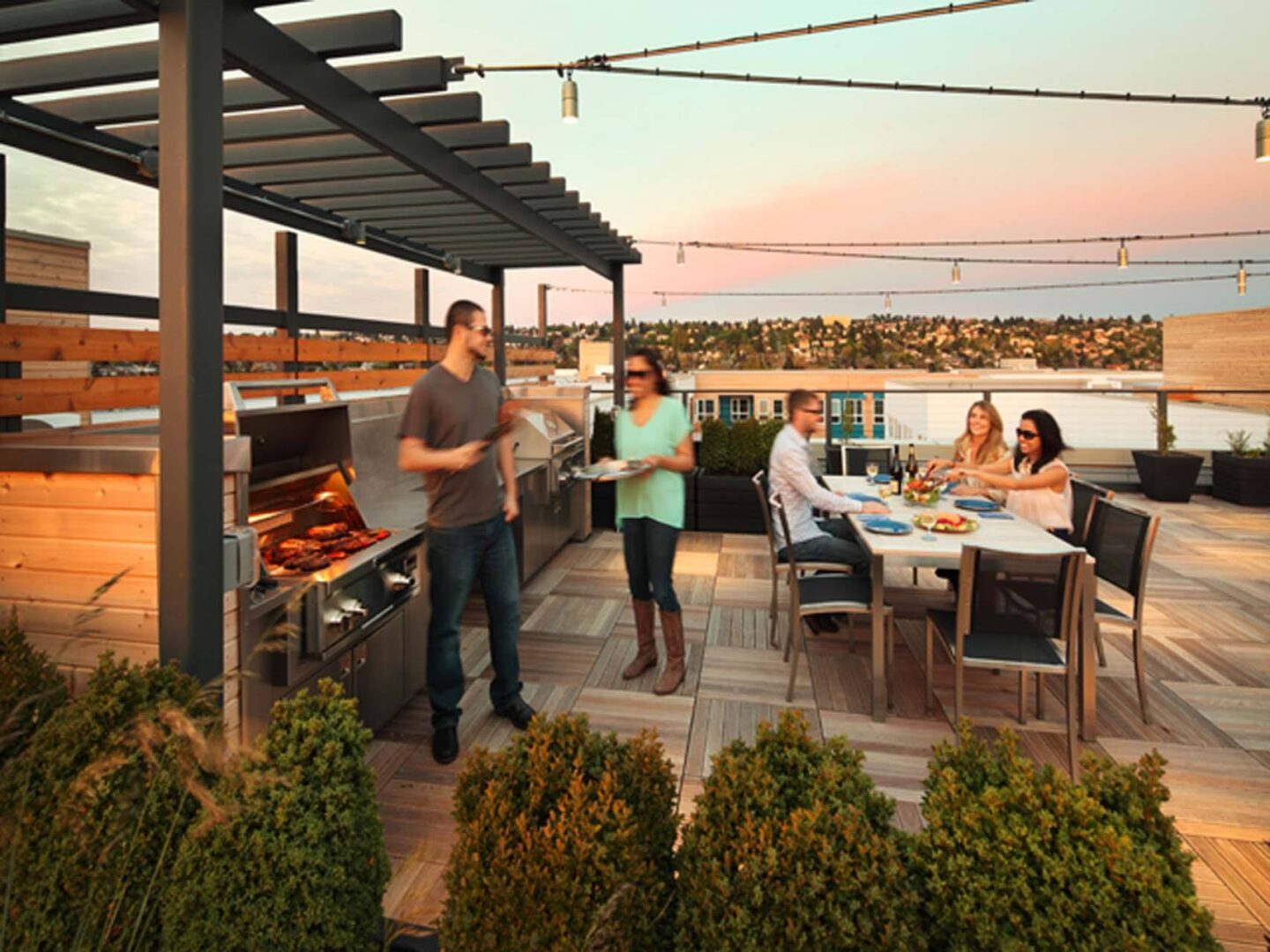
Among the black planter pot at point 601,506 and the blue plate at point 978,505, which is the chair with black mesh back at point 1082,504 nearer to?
the blue plate at point 978,505

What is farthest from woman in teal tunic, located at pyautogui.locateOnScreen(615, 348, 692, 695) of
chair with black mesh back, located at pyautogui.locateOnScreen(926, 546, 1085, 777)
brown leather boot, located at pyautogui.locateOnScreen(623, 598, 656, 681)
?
chair with black mesh back, located at pyautogui.locateOnScreen(926, 546, 1085, 777)

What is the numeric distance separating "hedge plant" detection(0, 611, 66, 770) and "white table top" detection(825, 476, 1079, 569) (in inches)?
115

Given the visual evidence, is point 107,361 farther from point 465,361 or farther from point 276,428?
point 465,361

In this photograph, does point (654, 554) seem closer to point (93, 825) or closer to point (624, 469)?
point (624, 469)

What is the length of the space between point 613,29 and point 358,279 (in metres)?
3.46

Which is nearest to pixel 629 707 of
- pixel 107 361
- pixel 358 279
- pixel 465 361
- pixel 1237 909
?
pixel 465 361

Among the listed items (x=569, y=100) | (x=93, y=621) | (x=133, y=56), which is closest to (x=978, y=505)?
(x=569, y=100)

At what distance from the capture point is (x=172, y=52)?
1.89 metres

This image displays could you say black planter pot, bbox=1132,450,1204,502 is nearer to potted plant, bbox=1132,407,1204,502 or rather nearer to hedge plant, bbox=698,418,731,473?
potted plant, bbox=1132,407,1204,502

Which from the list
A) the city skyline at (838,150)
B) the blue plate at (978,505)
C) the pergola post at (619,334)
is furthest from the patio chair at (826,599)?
the pergola post at (619,334)

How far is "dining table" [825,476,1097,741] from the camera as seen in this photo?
3037mm

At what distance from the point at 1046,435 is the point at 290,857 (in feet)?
13.0

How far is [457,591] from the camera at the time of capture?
2857 mm

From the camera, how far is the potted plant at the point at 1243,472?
8.05 metres
